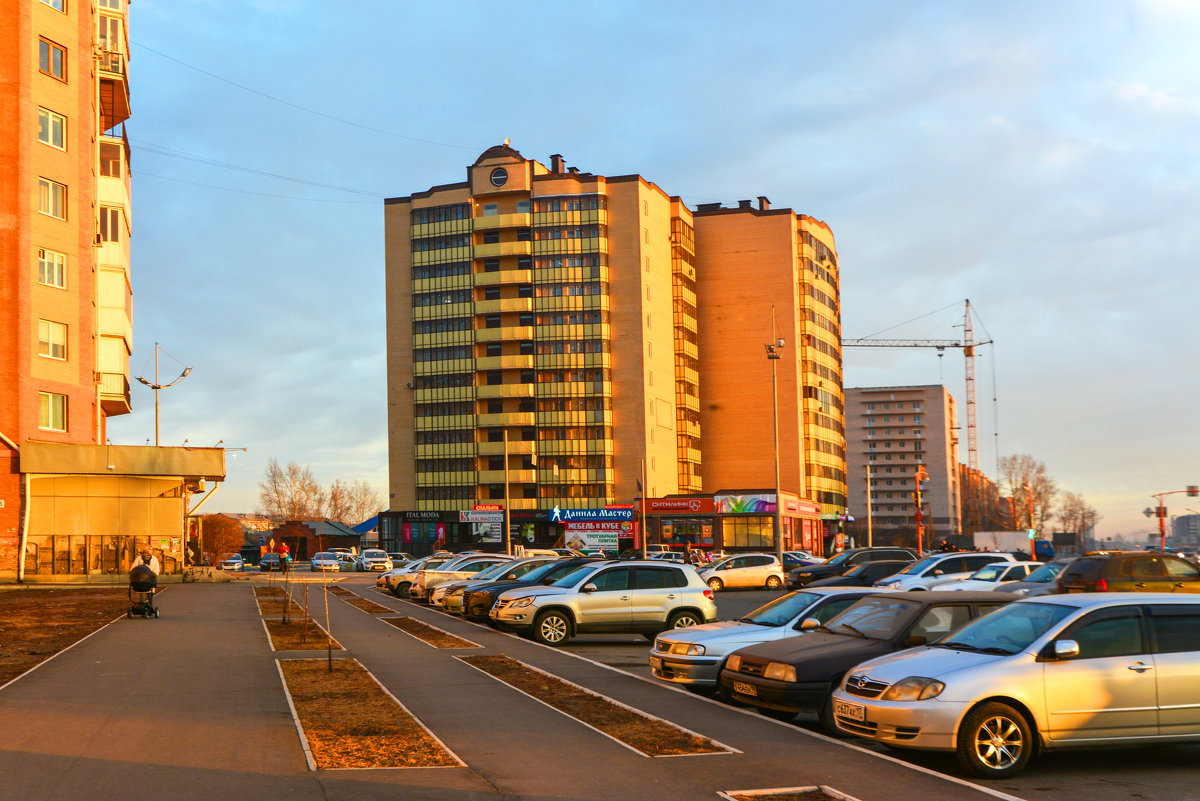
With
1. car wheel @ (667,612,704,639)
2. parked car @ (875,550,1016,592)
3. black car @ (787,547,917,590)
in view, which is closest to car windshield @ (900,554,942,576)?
parked car @ (875,550,1016,592)

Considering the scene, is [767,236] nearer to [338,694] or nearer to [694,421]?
[694,421]

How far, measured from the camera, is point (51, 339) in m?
45.2

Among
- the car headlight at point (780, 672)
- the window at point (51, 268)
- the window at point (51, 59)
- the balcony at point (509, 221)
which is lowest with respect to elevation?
the car headlight at point (780, 672)

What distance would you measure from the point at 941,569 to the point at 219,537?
82188mm

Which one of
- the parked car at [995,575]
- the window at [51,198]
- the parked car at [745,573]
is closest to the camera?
the parked car at [995,575]

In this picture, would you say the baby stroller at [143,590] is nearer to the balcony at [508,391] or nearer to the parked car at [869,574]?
the parked car at [869,574]

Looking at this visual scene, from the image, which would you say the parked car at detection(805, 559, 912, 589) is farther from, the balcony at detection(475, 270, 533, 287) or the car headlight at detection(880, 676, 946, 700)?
the balcony at detection(475, 270, 533, 287)

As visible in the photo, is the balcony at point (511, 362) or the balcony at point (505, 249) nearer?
the balcony at point (511, 362)

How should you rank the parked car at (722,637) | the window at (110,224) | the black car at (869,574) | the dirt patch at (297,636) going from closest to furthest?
1. the parked car at (722,637)
2. the dirt patch at (297,636)
3. the black car at (869,574)
4. the window at (110,224)

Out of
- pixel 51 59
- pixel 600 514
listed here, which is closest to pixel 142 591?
pixel 51 59

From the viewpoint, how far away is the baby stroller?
2719 cm

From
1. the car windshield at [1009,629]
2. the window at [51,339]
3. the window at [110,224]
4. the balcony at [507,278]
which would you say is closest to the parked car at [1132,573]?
the car windshield at [1009,629]

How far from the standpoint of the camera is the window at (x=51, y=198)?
45.2m

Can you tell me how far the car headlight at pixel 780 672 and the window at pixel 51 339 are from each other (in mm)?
40500
